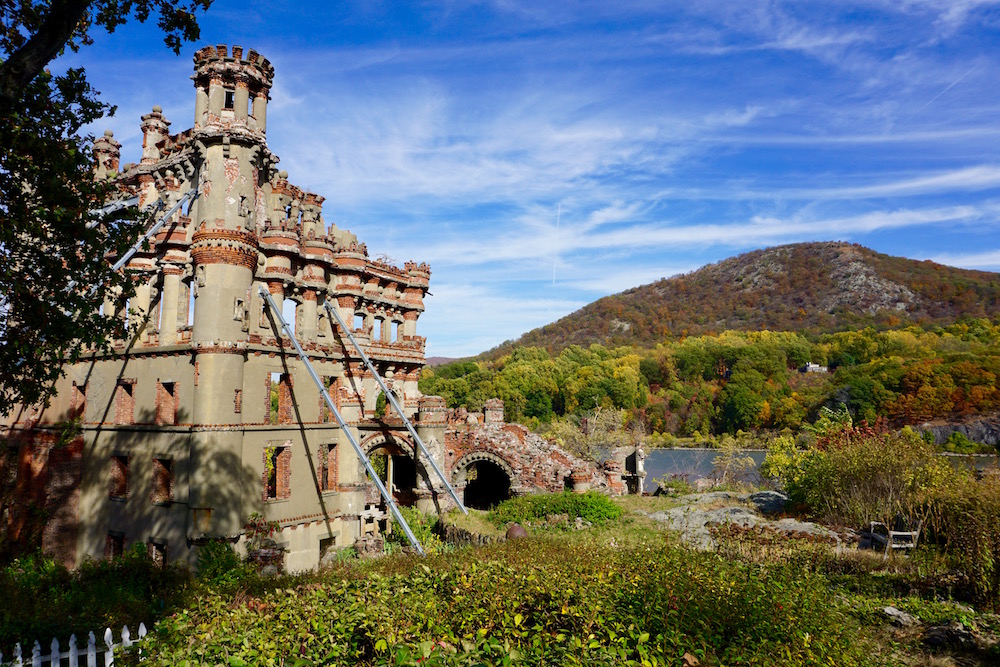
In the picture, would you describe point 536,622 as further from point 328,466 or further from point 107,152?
point 107,152

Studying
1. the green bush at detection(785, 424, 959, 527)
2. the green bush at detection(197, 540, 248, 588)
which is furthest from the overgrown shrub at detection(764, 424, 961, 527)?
the green bush at detection(197, 540, 248, 588)

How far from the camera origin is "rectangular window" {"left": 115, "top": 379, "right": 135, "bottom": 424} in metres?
19.9

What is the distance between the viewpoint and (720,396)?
317 feet

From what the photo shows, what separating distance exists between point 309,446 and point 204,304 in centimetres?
664

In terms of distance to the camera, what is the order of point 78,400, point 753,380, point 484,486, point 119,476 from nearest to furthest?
point 119,476, point 78,400, point 484,486, point 753,380

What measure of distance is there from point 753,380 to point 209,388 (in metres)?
91.9

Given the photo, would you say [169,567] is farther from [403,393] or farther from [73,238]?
[403,393]

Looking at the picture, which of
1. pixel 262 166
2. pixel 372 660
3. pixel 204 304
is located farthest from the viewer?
pixel 262 166

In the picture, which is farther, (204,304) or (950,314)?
(950,314)

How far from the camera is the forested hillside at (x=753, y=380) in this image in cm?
6662

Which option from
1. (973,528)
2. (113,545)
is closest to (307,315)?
(113,545)

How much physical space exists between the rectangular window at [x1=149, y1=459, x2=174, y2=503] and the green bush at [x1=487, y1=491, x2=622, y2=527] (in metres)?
11.8

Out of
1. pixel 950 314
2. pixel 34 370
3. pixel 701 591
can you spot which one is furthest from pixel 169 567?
pixel 950 314

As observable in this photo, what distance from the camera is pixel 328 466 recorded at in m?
22.7
